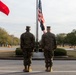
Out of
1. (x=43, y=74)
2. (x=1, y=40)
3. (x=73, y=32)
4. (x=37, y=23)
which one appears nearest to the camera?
(x=43, y=74)

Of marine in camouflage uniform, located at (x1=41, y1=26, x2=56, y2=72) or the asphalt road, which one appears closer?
the asphalt road

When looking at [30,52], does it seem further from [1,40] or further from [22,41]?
[1,40]

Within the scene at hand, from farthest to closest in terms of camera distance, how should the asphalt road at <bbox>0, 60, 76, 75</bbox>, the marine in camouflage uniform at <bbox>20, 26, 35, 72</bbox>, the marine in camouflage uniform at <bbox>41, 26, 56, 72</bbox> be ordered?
the marine in camouflage uniform at <bbox>41, 26, 56, 72</bbox> < the marine in camouflage uniform at <bbox>20, 26, 35, 72</bbox> < the asphalt road at <bbox>0, 60, 76, 75</bbox>

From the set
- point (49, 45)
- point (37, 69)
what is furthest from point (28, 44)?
point (37, 69)

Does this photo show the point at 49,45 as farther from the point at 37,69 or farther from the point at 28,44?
the point at 37,69

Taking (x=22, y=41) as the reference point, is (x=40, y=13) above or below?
above

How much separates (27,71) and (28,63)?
14.3 inches

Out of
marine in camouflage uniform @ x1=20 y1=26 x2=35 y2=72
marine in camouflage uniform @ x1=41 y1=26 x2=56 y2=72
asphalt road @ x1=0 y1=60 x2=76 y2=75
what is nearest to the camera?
asphalt road @ x1=0 y1=60 x2=76 y2=75

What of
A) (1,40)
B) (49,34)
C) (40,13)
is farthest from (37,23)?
(1,40)

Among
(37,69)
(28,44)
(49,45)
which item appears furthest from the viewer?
(37,69)

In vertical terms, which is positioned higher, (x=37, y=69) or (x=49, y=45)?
(x=49, y=45)

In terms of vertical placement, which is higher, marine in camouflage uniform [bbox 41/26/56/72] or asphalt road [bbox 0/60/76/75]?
marine in camouflage uniform [bbox 41/26/56/72]

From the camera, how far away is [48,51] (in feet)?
42.7

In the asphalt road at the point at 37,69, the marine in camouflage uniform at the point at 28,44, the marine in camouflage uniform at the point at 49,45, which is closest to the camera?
the asphalt road at the point at 37,69
